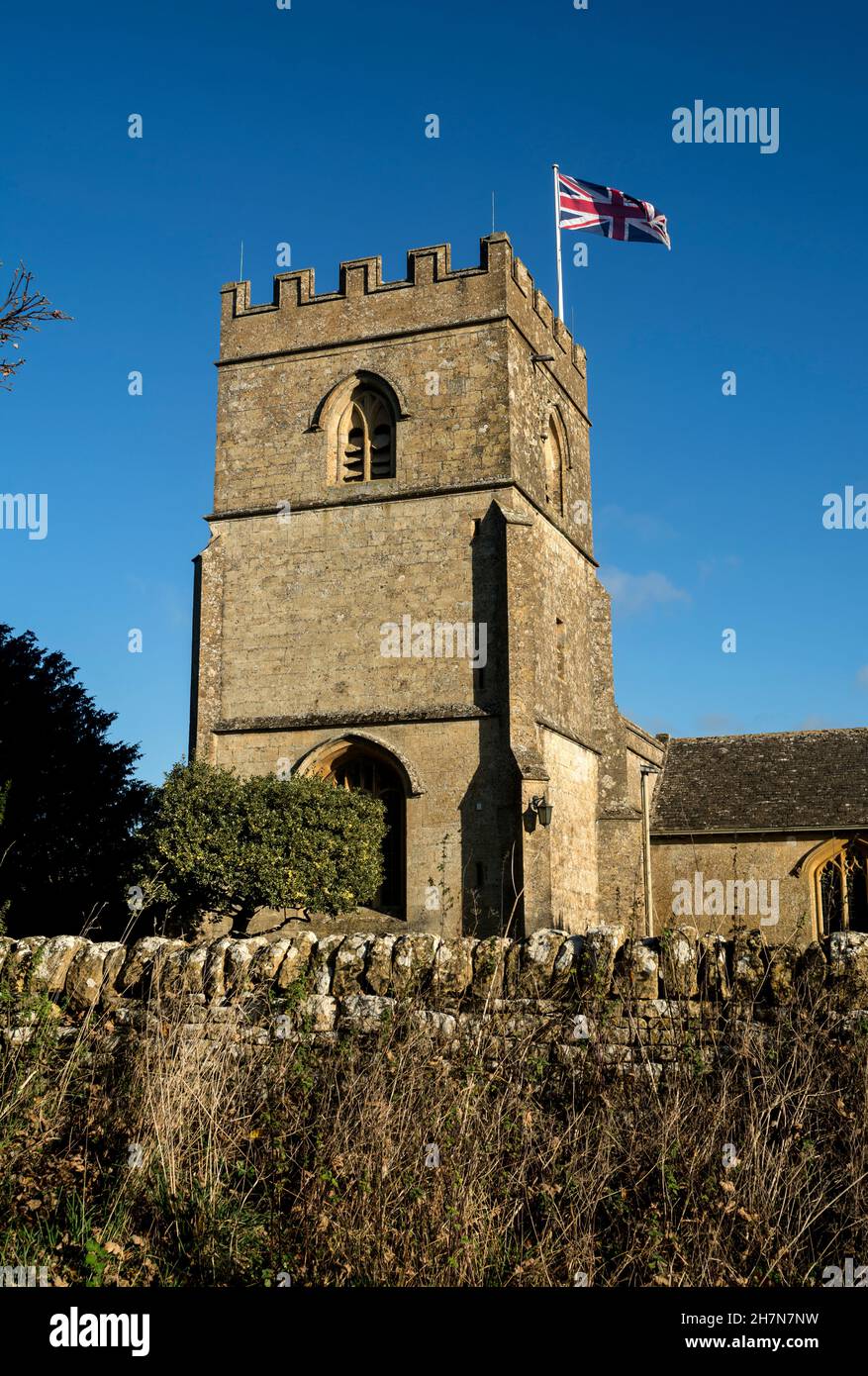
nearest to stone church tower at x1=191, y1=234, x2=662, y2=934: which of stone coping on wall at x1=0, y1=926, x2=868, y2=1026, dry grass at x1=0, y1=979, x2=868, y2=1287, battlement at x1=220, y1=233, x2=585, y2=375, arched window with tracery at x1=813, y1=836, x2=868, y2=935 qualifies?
battlement at x1=220, y1=233, x2=585, y2=375

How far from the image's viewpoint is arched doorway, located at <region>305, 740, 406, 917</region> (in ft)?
63.8

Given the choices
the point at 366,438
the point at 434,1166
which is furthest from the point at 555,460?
the point at 434,1166

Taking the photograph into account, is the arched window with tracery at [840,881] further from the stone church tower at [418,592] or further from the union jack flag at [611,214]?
the union jack flag at [611,214]

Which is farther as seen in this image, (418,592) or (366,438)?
(366,438)

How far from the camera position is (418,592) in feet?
66.7

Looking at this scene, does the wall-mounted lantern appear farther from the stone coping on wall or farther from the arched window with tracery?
the stone coping on wall

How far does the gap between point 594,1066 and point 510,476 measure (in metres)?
15.6

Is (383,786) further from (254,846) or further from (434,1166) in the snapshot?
(434,1166)

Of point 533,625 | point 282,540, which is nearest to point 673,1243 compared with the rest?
point 533,625

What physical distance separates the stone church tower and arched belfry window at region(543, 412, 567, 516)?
0.54ft

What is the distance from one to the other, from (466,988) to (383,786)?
14.1m

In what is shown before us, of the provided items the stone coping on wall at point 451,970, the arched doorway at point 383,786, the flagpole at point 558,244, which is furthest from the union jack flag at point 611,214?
the stone coping on wall at point 451,970

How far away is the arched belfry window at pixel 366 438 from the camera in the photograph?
840 inches
